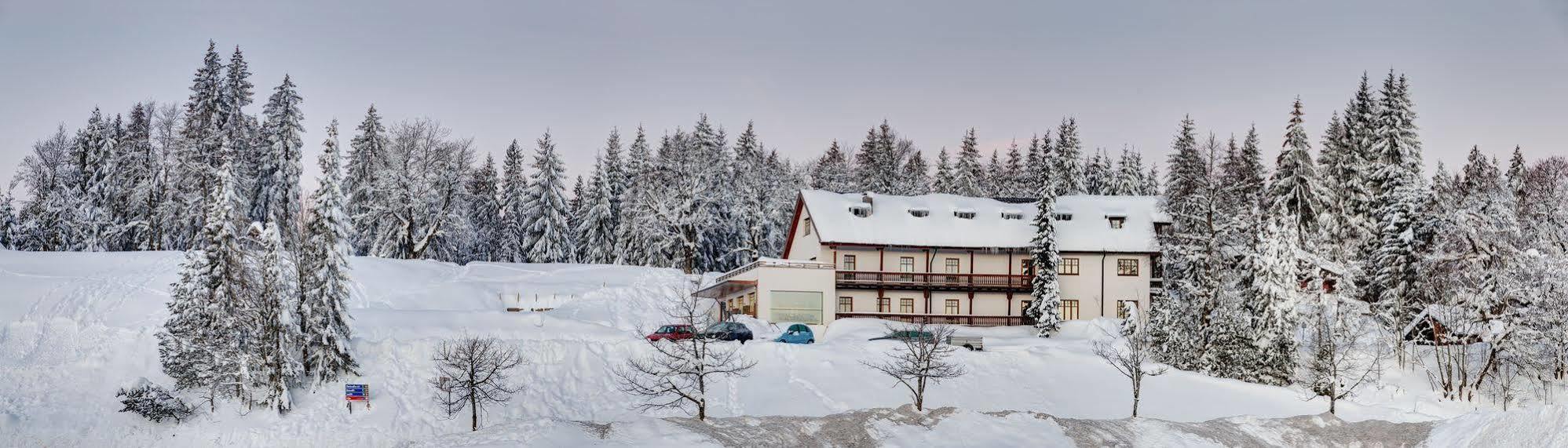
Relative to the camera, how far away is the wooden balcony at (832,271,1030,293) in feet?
179

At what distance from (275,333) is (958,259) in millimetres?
32598

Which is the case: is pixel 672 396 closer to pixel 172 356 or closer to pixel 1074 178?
pixel 172 356

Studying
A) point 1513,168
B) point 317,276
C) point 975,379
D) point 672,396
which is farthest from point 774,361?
point 1513,168

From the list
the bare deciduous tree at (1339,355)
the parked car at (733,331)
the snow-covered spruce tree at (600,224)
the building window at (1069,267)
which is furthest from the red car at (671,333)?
the snow-covered spruce tree at (600,224)

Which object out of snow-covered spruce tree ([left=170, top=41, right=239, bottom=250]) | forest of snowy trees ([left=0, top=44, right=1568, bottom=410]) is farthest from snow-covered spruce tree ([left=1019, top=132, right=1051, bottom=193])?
snow-covered spruce tree ([left=170, top=41, right=239, bottom=250])

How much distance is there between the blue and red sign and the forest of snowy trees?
183cm

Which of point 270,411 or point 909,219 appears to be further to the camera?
point 909,219

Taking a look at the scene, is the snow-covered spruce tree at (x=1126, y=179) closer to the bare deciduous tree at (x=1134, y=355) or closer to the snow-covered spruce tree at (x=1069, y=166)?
the snow-covered spruce tree at (x=1069, y=166)

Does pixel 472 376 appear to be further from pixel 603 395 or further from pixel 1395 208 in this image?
pixel 1395 208

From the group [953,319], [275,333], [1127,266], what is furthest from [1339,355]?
[275,333]

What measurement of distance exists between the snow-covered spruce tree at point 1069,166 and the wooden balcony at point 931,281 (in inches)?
863

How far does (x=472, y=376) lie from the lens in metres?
33.6

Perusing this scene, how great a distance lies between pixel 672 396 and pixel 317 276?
12.6 m

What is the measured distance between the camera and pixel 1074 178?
77.7 metres
